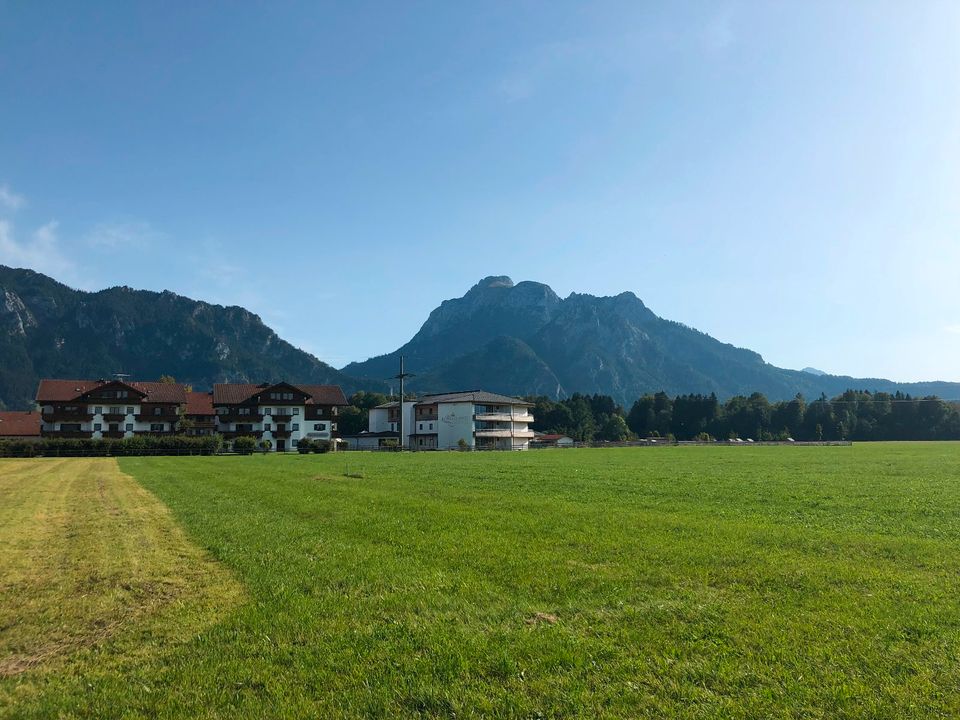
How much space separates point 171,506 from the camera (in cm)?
2191

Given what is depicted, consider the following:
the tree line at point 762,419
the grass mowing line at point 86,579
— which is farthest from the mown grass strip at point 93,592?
the tree line at point 762,419

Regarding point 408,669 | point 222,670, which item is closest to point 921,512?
point 408,669

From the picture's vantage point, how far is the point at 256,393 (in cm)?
11194

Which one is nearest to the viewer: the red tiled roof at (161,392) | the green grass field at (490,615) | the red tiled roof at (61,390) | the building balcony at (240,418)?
the green grass field at (490,615)

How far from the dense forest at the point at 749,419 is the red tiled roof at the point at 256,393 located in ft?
135

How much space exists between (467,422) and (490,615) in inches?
4246

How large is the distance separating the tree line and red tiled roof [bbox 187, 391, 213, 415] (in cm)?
9164

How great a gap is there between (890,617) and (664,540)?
566 centimetres

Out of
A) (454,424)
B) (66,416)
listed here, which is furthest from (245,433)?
(454,424)

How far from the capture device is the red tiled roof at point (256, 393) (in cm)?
11144

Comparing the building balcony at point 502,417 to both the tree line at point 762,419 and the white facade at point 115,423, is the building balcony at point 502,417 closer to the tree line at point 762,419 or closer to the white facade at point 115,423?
the tree line at point 762,419

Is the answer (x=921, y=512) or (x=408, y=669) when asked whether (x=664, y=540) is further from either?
(x=921, y=512)

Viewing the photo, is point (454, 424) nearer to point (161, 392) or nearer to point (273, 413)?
point (273, 413)

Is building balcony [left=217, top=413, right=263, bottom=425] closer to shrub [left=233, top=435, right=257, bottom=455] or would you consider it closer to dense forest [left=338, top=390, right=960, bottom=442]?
shrub [left=233, top=435, right=257, bottom=455]
